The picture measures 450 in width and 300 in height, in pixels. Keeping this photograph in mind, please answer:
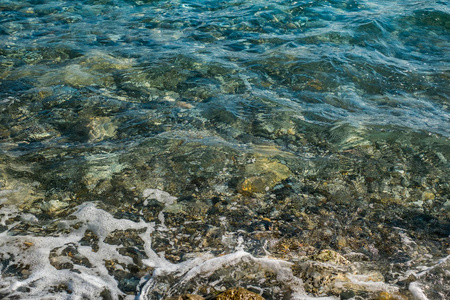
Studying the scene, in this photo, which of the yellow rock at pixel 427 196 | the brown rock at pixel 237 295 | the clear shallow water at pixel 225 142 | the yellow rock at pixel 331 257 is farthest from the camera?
the yellow rock at pixel 427 196

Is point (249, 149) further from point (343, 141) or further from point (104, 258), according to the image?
point (104, 258)

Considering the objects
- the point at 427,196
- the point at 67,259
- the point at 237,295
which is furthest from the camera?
the point at 427,196

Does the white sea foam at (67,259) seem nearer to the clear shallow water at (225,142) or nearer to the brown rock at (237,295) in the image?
the clear shallow water at (225,142)

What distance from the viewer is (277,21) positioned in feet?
29.9

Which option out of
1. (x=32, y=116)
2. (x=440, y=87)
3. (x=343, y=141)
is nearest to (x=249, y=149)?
(x=343, y=141)

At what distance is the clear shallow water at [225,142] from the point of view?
3188mm

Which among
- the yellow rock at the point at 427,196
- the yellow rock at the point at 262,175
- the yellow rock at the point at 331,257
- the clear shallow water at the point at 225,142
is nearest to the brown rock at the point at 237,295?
the clear shallow water at the point at 225,142

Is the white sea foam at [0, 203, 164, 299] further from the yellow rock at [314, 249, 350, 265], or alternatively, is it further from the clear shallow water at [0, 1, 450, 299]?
the yellow rock at [314, 249, 350, 265]

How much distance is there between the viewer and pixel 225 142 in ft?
15.3

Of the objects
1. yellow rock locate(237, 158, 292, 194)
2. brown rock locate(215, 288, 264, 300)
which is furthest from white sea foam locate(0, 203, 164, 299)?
yellow rock locate(237, 158, 292, 194)

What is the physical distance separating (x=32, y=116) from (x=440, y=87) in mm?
6558

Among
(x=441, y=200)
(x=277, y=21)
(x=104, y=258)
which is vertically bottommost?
(x=104, y=258)

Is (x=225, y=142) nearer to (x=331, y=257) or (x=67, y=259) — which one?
(x=331, y=257)

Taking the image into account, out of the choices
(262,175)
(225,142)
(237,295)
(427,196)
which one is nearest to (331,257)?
(237,295)
